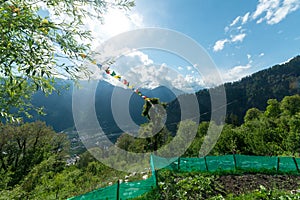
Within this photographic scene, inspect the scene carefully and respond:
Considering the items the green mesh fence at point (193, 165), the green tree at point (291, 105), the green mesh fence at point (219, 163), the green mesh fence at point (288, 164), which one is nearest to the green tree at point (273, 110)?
the green tree at point (291, 105)

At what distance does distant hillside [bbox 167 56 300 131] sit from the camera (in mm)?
74312

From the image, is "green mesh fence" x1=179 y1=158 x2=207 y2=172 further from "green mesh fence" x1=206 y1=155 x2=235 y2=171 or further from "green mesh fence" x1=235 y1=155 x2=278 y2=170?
"green mesh fence" x1=235 y1=155 x2=278 y2=170

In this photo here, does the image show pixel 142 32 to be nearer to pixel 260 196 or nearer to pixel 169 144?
pixel 260 196

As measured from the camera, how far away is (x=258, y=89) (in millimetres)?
82000

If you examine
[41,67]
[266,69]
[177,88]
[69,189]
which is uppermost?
[266,69]

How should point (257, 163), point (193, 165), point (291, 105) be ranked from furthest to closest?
point (291, 105) < point (257, 163) < point (193, 165)

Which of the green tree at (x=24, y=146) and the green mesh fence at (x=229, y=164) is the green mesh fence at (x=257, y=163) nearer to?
the green mesh fence at (x=229, y=164)

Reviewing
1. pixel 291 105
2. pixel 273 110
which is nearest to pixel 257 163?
pixel 291 105

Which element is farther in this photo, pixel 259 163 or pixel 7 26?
pixel 259 163

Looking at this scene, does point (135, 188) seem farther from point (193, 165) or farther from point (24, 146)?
point (24, 146)

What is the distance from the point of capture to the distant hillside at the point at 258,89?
74.3 meters

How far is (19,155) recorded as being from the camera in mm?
20125

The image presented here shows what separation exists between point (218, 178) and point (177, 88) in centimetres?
512

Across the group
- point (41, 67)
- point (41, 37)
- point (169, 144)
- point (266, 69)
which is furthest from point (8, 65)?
point (266, 69)
